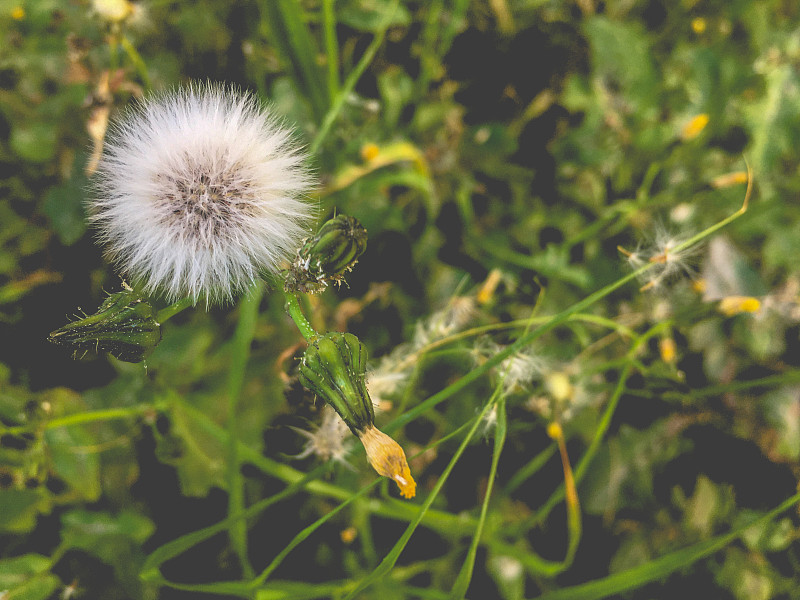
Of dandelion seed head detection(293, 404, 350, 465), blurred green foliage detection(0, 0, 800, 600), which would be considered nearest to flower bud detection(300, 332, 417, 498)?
dandelion seed head detection(293, 404, 350, 465)

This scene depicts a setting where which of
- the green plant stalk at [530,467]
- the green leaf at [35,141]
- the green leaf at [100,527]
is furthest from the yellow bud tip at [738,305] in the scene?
the green leaf at [35,141]

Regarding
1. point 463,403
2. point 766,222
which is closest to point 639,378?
point 463,403

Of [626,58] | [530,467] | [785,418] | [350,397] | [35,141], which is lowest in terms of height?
[785,418]

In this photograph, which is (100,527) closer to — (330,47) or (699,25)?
(330,47)

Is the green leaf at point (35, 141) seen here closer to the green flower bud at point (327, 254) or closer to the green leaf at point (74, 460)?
the green leaf at point (74, 460)

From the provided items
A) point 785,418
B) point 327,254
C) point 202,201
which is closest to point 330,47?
point 202,201

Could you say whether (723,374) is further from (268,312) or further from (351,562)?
(268,312)
